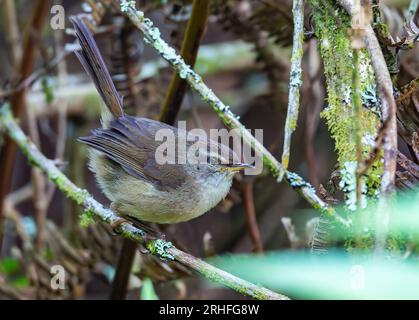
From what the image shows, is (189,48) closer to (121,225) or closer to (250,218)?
(121,225)

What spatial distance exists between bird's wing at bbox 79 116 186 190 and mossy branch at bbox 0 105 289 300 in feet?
0.84

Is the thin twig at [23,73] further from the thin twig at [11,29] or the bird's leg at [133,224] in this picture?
the bird's leg at [133,224]

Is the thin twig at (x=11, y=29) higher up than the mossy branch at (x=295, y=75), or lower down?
higher up

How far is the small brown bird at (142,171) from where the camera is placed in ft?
9.98

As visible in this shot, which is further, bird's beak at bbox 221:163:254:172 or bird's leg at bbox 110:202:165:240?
bird's beak at bbox 221:163:254:172

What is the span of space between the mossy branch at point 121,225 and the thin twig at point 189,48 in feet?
2.11

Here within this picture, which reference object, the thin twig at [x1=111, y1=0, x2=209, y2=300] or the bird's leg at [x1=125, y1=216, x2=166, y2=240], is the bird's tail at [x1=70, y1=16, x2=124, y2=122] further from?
the bird's leg at [x1=125, y1=216, x2=166, y2=240]

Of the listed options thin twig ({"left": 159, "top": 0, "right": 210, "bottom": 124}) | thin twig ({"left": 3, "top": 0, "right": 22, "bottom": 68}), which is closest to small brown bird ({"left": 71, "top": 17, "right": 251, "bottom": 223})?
thin twig ({"left": 159, "top": 0, "right": 210, "bottom": 124})

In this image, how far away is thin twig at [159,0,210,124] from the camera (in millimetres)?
2830

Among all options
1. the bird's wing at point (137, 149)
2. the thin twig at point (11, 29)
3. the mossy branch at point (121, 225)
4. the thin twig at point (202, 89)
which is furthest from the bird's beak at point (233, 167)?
the thin twig at point (11, 29)

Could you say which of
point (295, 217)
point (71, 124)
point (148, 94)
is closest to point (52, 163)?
point (148, 94)

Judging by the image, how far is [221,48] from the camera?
220 inches

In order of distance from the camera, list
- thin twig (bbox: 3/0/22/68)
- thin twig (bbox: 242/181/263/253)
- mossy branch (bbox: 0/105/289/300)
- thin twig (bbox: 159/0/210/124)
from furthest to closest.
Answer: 1. thin twig (bbox: 3/0/22/68)
2. thin twig (bbox: 242/181/263/253)
3. thin twig (bbox: 159/0/210/124)
4. mossy branch (bbox: 0/105/289/300)
